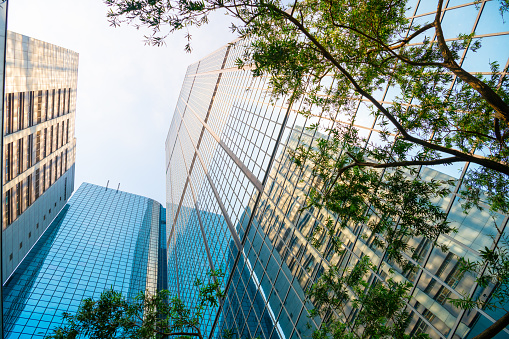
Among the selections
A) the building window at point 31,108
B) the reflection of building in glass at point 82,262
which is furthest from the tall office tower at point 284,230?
the reflection of building in glass at point 82,262

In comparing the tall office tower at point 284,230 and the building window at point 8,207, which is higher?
the tall office tower at point 284,230

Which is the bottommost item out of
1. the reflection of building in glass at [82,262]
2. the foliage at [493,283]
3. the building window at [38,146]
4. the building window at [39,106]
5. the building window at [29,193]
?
the reflection of building in glass at [82,262]

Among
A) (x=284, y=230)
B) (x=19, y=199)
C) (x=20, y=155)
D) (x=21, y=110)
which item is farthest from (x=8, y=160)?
(x=284, y=230)

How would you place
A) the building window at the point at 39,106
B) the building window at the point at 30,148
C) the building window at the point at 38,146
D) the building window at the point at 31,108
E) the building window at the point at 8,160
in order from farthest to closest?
the building window at the point at 38,146 < the building window at the point at 39,106 < the building window at the point at 30,148 < the building window at the point at 31,108 < the building window at the point at 8,160

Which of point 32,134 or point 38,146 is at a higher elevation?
point 32,134

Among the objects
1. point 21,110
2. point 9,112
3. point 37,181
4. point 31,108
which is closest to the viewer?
point 9,112

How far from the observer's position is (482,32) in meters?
10.1

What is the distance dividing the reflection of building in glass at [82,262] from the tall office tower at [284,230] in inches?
961

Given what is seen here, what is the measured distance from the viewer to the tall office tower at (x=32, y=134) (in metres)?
29.9

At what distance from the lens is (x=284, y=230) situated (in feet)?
58.8

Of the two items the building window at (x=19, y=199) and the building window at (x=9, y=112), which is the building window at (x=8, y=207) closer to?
the building window at (x=19, y=199)

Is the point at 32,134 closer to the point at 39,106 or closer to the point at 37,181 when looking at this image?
the point at 39,106

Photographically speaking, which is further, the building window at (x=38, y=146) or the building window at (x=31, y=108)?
the building window at (x=38, y=146)

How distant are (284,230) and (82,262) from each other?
59.7 m
